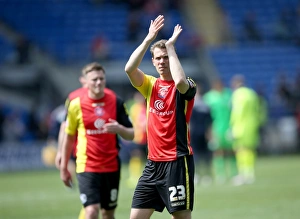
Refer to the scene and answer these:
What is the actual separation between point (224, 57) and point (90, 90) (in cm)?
2384

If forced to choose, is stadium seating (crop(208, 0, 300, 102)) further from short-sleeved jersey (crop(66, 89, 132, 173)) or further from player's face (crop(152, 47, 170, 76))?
player's face (crop(152, 47, 170, 76))

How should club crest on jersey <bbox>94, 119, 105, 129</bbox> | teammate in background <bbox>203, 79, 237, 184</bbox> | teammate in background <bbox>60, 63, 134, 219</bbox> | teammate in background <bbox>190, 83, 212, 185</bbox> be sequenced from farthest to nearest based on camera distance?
teammate in background <bbox>203, 79, 237, 184</bbox>, teammate in background <bbox>190, 83, 212, 185</bbox>, club crest on jersey <bbox>94, 119, 105, 129</bbox>, teammate in background <bbox>60, 63, 134, 219</bbox>

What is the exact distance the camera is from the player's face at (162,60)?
26.3ft

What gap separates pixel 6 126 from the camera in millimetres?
27812

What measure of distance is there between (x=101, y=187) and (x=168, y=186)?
6.78ft

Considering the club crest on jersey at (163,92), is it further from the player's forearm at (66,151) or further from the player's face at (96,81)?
the player's forearm at (66,151)

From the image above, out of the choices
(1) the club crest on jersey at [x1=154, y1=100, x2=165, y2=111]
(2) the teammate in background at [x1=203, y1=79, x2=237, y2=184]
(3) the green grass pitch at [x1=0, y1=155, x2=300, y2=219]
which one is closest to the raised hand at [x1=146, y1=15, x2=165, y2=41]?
(1) the club crest on jersey at [x1=154, y1=100, x2=165, y2=111]

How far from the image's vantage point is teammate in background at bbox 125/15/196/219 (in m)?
7.93

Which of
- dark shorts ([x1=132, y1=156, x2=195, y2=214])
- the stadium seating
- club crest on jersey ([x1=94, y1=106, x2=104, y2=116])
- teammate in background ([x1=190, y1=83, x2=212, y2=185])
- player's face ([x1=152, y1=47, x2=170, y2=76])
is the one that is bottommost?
→ dark shorts ([x1=132, y1=156, x2=195, y2=214])

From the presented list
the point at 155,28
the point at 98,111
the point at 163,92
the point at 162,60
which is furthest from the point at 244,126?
the point at 155,28

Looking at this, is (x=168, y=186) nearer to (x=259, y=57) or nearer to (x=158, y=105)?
(x=158, y=105)

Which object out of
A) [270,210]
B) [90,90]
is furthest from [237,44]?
[90,90]

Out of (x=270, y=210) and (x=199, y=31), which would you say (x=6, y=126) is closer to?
(x=199, y=31)

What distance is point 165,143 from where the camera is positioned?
8.08m
